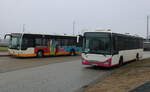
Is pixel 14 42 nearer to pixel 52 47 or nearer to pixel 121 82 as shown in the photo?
pixel 52 47

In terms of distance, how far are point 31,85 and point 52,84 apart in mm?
923

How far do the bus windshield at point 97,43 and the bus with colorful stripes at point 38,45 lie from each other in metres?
6.94

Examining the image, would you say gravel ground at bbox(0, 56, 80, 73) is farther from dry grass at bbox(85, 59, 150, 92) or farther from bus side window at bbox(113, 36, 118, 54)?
dry grass at bbox(85, 59, 150, 92)

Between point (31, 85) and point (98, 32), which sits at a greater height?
point (98, 32)

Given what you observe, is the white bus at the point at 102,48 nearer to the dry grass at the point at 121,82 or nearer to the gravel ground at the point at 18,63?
the dry grass at the point at 121,82

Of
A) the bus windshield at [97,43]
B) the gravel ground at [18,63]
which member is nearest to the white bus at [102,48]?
the bus windshield at [97,43]

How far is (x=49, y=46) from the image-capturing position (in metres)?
23.8

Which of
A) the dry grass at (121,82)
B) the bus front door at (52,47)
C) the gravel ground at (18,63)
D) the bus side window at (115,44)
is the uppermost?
the bus side window at (115,44)

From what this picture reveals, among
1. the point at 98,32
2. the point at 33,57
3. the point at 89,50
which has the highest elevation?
the point at 98,32

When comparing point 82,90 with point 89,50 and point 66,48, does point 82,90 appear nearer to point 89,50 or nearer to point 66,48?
point 89,50

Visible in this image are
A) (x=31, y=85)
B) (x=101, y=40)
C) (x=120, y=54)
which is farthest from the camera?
(x=120, y=54)

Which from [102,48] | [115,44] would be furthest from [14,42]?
[115,44]

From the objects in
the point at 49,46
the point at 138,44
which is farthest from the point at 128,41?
the point at 49,46

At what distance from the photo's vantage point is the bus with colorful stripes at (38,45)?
21109 mm
